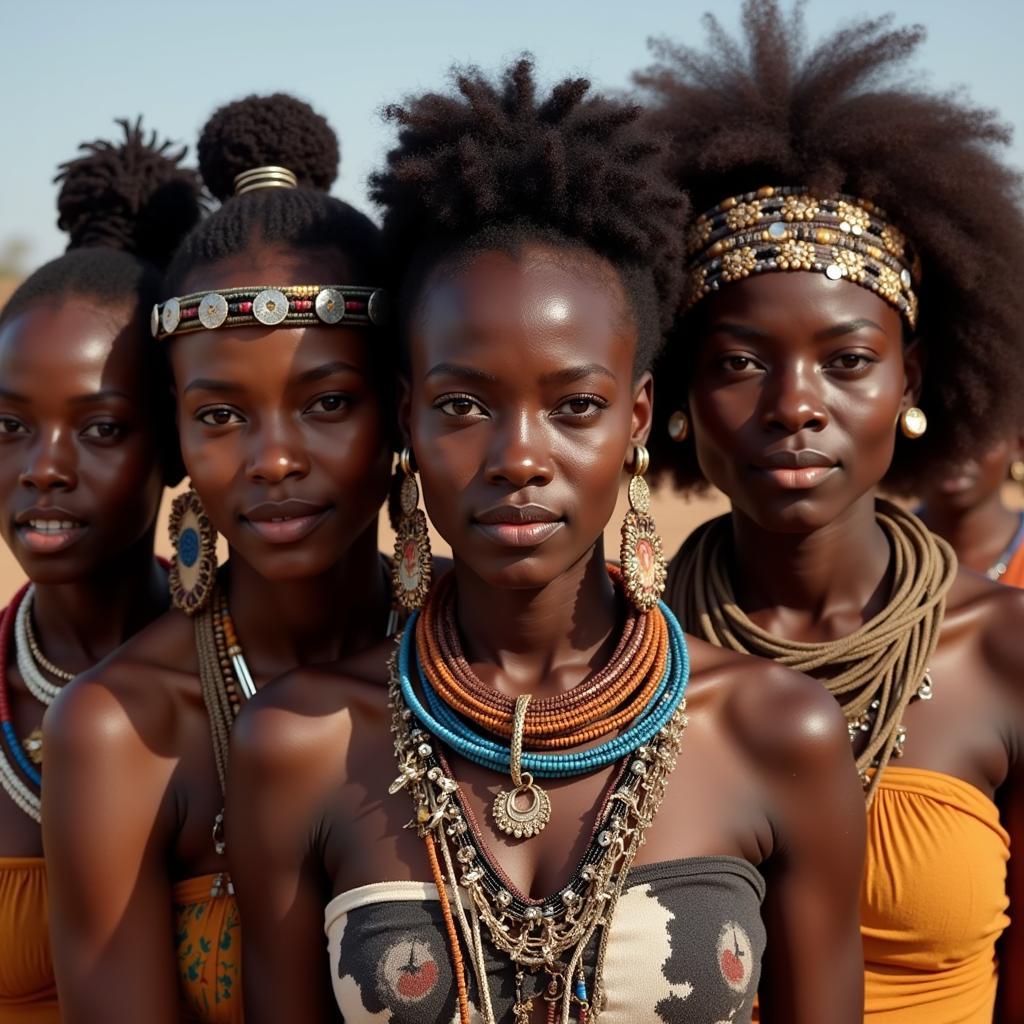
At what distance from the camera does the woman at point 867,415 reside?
9.95 ft

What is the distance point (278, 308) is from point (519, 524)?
2.37 ft

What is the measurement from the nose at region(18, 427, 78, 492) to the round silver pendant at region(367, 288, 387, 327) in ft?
2.55

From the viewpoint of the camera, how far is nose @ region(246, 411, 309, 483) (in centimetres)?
272

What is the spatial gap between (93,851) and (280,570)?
69 cm

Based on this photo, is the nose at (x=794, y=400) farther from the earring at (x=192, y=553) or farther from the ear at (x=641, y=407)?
the earring at (x=192, y=553)

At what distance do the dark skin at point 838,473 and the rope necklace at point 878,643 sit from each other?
0.06 m

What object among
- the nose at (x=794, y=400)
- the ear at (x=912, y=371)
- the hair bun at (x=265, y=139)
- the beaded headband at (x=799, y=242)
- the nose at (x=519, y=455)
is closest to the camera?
the nose at (x=519, y=455)

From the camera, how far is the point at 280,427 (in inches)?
109

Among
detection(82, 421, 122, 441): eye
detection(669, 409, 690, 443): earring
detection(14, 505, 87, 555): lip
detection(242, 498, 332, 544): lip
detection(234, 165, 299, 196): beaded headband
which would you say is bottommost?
detection(242, 498, 332, 544): lip

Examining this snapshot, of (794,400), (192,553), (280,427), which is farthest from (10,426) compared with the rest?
(794,400)

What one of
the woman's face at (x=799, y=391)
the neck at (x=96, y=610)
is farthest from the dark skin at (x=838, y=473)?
the neck at (x=96, y=610)

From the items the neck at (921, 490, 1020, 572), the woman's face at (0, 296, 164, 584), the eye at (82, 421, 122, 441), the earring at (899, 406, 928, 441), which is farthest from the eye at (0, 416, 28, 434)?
the neck at (921, 490, 1020, 572)

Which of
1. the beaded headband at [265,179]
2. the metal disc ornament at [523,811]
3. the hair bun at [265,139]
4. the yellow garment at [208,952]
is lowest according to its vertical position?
the yellow garment at [208,952]

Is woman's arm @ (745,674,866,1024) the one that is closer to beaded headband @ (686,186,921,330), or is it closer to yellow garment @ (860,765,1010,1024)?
yellow garment @ (860,765,1010,1024)
